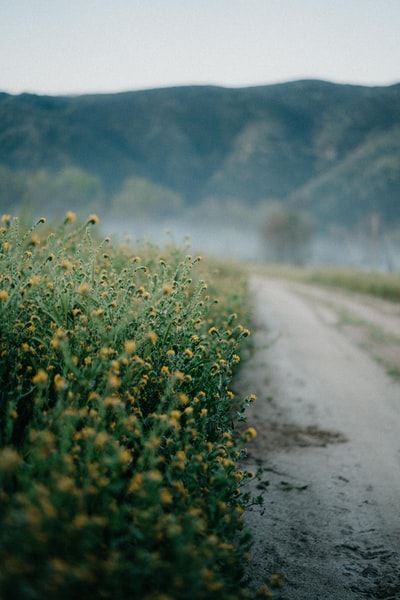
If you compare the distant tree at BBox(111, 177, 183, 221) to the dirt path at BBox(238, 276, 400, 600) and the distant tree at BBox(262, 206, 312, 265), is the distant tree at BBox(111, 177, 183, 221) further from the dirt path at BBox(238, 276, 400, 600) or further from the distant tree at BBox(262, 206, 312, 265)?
the dirt path at BBox(238, 276, 400, 600)

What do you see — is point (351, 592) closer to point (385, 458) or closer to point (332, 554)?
point (332, 554)

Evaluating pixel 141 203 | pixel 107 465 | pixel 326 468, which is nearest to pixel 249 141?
pixel 141 203

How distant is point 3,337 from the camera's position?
2.39 metres

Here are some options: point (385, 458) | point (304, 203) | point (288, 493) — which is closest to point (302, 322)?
point (385, 458)

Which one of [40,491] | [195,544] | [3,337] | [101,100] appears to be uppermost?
[101,100]

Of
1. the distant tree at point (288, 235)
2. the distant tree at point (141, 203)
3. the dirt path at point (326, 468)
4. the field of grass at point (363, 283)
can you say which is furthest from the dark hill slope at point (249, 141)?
the dirt path at point (326, 468)

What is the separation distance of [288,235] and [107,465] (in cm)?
5909

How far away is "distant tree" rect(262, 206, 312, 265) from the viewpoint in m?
58.6

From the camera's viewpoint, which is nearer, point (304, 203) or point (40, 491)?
point (40, 491)

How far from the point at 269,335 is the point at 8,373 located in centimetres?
779

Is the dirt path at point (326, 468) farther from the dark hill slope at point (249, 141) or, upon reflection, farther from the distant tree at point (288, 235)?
the dark hill slope at point (249, 141)

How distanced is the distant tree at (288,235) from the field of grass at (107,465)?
57.1 m

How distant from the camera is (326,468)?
4125mm

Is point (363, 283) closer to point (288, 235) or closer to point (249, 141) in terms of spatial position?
point (288, 235)
